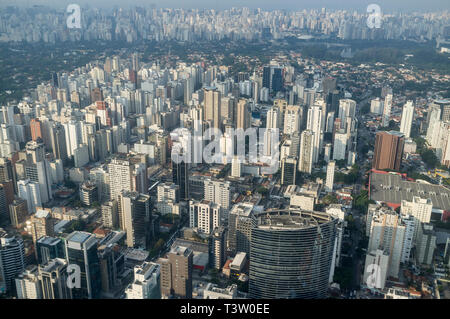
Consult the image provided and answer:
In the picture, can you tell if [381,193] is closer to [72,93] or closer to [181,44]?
[72,93]

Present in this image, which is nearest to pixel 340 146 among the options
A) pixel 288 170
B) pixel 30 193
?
pixel 288 170

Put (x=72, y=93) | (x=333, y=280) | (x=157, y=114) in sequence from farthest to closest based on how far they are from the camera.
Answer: (x=72, y=93)
(x=157, y=114)
(x=333, y=280)

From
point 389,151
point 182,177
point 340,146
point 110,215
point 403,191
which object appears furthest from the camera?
point 340,146

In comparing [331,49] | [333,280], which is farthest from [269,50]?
[333,280]

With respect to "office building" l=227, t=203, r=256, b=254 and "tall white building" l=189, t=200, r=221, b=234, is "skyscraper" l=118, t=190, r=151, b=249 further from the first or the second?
"office building" l=227, t=203, r=256, b=254

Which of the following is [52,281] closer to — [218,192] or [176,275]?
[176,275]

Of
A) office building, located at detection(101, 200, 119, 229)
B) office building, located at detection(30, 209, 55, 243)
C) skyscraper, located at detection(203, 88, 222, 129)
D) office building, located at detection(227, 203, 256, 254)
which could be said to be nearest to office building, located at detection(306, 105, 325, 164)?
skyscraper, located at detection(203, 88, 222, 129)

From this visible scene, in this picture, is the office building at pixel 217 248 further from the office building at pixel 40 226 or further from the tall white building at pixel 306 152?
the tall white building at pixel 306 152
